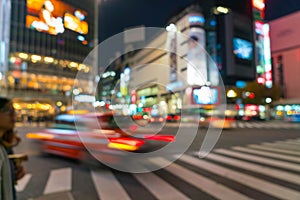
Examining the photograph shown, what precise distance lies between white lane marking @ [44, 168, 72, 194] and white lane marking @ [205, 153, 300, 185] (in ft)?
14.4

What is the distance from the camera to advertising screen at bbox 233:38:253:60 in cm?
4928

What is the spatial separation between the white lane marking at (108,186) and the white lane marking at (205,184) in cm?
150

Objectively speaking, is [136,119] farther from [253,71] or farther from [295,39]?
[295,39]

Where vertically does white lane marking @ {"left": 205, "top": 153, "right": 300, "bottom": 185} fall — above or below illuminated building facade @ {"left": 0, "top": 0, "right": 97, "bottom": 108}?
below

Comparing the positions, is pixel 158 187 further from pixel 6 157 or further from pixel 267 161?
pixel 267 161

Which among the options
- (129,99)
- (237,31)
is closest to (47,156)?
(129,99)

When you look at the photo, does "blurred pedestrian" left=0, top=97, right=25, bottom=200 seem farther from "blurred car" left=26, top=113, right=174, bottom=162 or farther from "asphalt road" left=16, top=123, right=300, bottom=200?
"blurred car" left=26, top=113, right=174, bottom=162

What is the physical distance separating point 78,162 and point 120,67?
3548mm

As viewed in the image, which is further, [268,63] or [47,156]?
[268,63]

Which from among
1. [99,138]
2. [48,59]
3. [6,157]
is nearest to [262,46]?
[48,59]

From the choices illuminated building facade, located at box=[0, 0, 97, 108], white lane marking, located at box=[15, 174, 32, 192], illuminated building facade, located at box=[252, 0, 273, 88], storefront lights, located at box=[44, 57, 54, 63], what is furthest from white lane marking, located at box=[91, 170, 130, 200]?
illuminated building facade, located at box=[252, 0, 273, 88]

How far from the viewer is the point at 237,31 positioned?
50.7 metres

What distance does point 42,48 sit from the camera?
153 ft

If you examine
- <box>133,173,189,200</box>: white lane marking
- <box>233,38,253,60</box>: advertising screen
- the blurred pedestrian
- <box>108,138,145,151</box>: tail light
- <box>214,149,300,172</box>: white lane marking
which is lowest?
<box>214,149,300,172</box>: white lane marking
